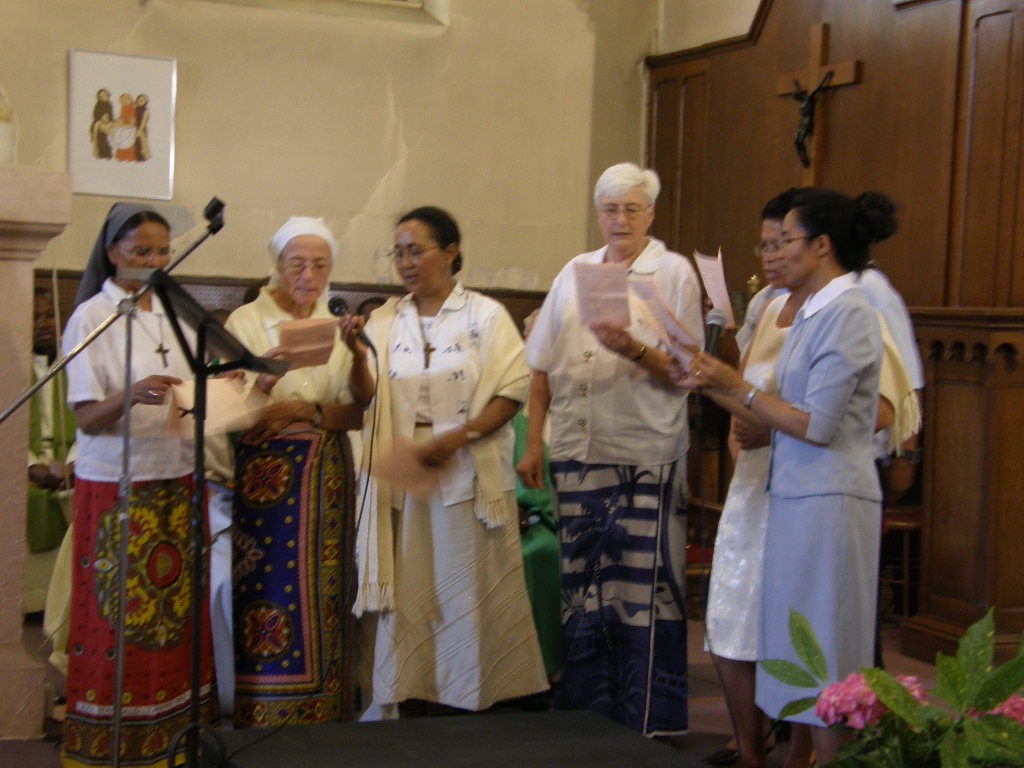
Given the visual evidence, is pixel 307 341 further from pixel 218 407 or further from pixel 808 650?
pixel 808 650

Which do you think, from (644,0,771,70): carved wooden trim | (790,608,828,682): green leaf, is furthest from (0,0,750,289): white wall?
(790,608,828,682): green leaf

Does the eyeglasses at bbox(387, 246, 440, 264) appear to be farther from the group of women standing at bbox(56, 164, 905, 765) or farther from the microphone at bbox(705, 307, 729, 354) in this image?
the microphone at bbox(705, 307, 729, 354)

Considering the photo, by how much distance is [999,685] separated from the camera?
4.39ft

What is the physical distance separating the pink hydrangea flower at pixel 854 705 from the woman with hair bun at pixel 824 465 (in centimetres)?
118

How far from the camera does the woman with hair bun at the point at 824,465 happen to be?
270 centimetres

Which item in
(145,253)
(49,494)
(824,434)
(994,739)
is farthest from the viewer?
(49,494)

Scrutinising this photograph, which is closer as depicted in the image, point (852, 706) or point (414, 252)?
point (852, 706)

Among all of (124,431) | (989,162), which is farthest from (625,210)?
(989,162)

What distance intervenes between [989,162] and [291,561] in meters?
3.38

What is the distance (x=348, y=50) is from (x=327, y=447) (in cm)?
423

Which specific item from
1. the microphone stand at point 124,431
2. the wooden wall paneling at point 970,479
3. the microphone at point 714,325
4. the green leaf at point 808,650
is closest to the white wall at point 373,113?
the wooden wall paneling at point 970,479

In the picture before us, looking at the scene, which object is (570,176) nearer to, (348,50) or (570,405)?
(348,50)

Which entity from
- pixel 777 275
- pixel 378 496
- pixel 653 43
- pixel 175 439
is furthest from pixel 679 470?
pixel 653 43

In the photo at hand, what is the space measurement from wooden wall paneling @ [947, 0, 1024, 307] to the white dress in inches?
75.9
